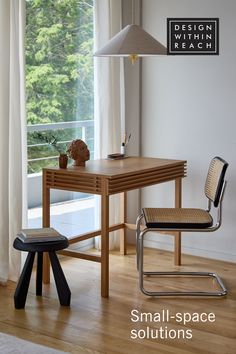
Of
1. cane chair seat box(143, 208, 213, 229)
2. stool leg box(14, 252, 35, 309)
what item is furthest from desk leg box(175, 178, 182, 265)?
stool leg box(14, 252, 35, 309)

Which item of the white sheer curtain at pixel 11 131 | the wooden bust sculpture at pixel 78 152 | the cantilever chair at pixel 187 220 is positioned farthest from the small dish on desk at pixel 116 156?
the white sheer curtain at pixel 11 131

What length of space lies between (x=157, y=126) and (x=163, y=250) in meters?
0.97

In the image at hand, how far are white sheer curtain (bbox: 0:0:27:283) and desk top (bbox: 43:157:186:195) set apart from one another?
21cm

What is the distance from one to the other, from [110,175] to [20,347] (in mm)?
1247

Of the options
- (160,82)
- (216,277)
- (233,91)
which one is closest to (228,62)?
(233,91)

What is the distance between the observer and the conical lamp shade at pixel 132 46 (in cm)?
399

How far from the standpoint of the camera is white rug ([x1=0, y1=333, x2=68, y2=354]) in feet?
10.7

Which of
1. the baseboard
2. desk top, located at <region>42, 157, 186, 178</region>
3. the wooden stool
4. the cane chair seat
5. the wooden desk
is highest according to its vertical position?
desk top, located at <region>42, 157, 186, 178</region>

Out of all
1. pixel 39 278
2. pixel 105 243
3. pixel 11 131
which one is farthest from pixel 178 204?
pixel 11 131

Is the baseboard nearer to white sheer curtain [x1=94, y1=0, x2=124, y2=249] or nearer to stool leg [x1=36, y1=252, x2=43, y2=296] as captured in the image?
white sheer curtain [x1=94, y1=0, x2=124, y2=249]

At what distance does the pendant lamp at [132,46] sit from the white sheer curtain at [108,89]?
1046 mm

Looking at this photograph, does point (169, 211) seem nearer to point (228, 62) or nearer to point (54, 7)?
point (228, 62)

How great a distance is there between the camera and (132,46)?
13.2 ft

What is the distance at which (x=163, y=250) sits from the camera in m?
5.42
